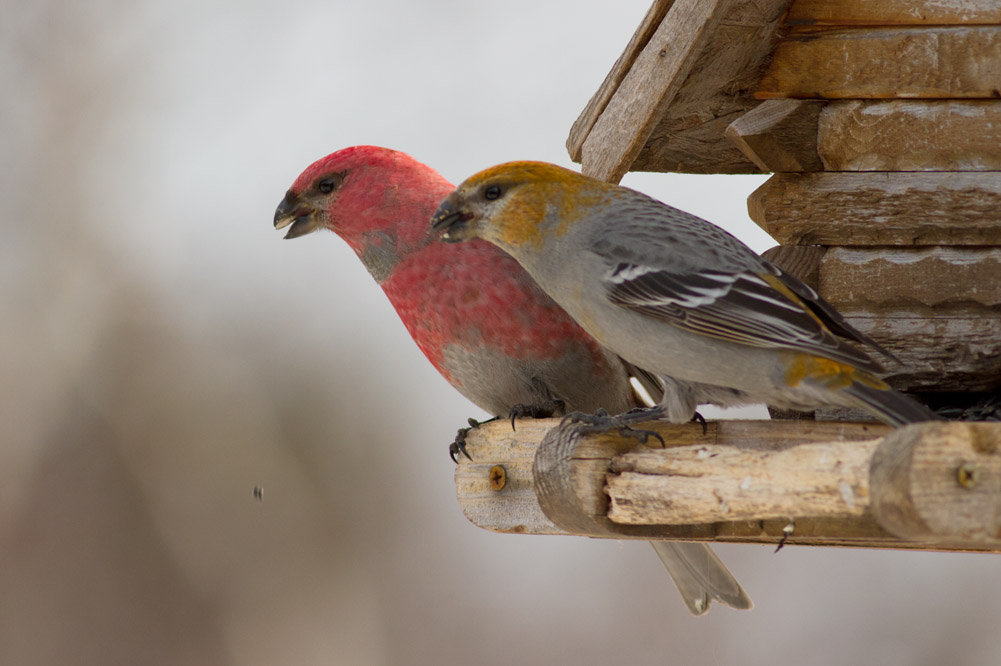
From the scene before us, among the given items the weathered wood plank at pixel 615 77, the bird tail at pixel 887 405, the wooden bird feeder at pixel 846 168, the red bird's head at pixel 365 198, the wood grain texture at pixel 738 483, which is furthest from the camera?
the red bird's head at pixel 365 198

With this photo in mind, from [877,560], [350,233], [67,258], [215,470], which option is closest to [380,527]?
[215,470]

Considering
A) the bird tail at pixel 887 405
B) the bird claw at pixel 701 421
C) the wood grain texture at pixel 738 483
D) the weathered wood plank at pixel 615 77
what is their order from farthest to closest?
the weathered wood plank at pixel 615 77 < the bird claw at pixel 701 421 < the bird tail at pixel 887 405 < the wood grain texture at pixel 738 483

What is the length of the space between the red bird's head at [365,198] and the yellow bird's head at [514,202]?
0.29 m

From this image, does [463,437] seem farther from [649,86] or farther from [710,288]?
[649,86]

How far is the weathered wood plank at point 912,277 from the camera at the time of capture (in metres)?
2.64

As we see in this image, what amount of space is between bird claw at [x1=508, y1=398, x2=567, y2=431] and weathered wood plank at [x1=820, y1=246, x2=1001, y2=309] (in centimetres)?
73

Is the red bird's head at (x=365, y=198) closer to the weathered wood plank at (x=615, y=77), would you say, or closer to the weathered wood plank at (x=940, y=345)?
the weathered wood plank at (x=615, y=77)

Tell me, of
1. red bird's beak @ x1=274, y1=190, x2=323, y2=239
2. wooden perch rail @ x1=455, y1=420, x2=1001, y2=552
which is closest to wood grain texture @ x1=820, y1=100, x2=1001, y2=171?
wooden perch rail @ x1=455, y1=420, x2=1001, y2=552

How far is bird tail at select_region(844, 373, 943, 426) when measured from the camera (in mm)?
2051

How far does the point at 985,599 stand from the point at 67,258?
5.78 metres

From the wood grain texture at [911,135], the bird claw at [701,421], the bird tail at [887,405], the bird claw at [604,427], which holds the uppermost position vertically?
the wood grain texture at [911,135]

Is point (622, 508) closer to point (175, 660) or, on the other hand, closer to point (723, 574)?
point (723, 574)

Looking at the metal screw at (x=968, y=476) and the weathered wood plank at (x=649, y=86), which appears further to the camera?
the weathered wood plank at (x=649, y=86)

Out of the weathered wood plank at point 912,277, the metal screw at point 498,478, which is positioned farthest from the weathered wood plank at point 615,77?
the metal screw at point 498,478
